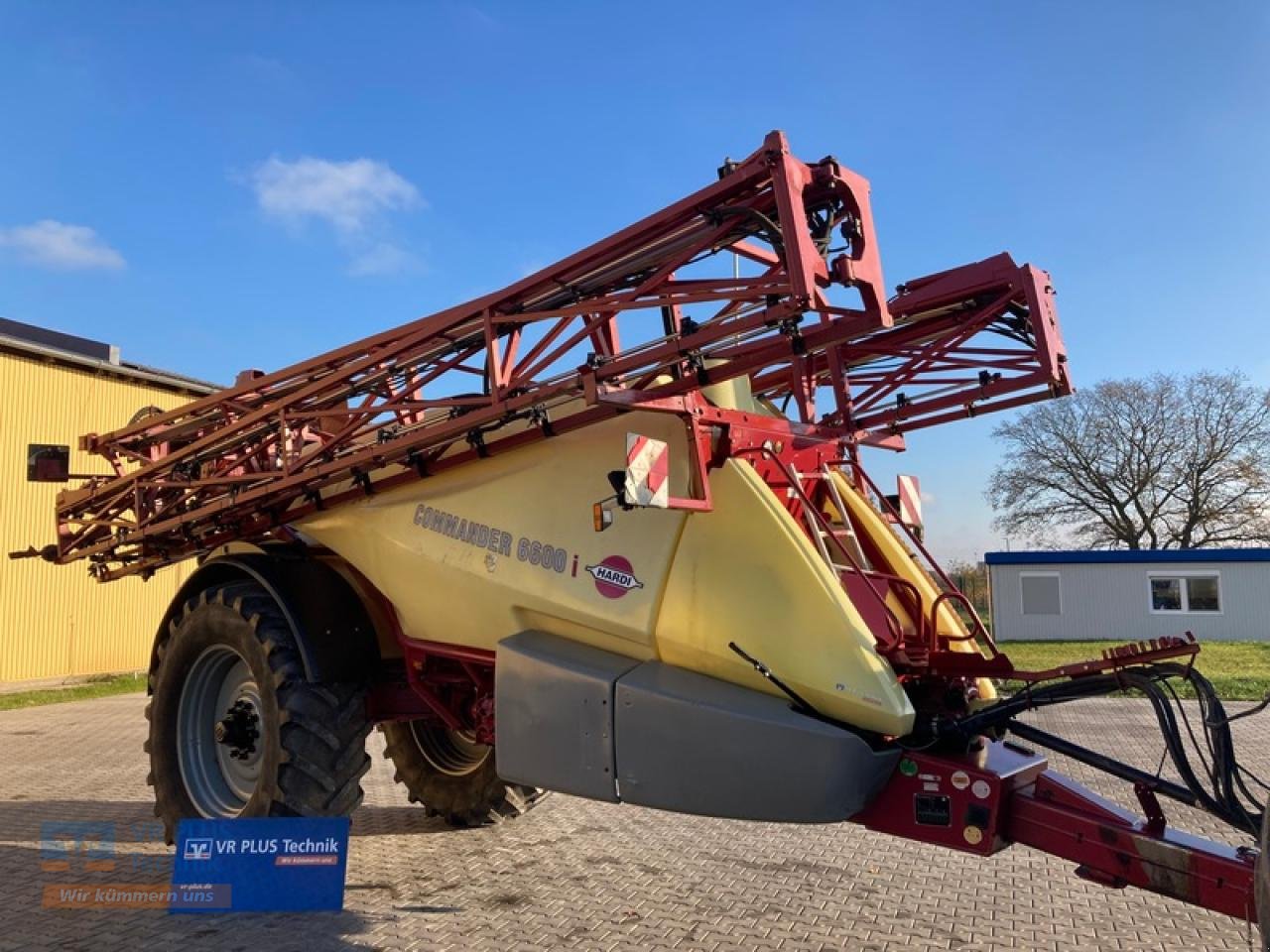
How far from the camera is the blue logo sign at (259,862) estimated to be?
455cm

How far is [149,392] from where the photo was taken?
699 inches

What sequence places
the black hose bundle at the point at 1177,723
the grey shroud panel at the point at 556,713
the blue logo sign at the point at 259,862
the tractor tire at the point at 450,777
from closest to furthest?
the black hose bundle at the point at 1177,723 < the grey shroud panel at the point at 556,713 < the blue logo sign at the point at 259,862 < the tractor tire at the point at 450,777

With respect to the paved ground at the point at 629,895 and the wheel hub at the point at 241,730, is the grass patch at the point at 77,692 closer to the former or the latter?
the paved ground at the point at 629,895

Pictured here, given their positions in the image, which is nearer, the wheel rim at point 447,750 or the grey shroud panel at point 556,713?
the grey shroud panel at point 556,713

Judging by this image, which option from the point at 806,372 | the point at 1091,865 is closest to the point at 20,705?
the point at 806,372

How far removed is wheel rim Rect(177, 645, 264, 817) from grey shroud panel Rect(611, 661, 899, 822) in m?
2.71

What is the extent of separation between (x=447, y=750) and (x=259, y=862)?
6.56 ft

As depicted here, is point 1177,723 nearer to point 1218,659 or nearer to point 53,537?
point 53,537

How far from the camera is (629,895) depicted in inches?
196

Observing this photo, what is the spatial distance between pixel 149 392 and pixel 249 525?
547 inches

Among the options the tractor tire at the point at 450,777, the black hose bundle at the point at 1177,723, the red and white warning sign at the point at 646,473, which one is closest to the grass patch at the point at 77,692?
the tractor tire at the point at 450,777

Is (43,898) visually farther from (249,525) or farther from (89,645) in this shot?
(89,645)

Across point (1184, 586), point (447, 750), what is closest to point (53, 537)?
point (447, 750)

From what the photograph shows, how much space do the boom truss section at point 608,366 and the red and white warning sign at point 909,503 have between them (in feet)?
0.68
